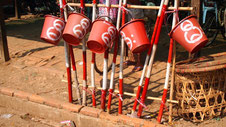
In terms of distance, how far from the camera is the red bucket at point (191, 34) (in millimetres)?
2395

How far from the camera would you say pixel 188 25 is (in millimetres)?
2430

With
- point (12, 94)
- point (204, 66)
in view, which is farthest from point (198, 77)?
point (12, 94)

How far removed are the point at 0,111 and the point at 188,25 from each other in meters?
2.92

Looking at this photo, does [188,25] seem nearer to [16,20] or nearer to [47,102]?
[47,102]

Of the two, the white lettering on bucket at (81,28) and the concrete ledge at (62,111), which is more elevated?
the white lettering on bucket at (81,28)

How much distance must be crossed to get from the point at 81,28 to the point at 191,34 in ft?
3.84

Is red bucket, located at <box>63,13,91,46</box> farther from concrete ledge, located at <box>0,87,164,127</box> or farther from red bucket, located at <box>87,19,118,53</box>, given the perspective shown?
concrete ledge, located at <box>0,87,164,127</box>

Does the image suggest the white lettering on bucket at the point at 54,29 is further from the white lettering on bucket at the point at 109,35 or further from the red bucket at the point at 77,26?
the white lettering on bucket at the point at 109,35

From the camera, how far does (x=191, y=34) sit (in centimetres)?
242

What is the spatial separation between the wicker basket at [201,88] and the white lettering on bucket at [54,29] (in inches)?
56.4

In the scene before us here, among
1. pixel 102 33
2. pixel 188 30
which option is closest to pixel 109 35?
pixel 102 33

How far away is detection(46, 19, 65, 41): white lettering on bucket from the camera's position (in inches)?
112

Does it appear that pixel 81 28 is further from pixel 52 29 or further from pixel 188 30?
pixel 188 30

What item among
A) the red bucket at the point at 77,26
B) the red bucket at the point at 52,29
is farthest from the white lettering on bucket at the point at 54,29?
the red bucket at the point at 77,26
